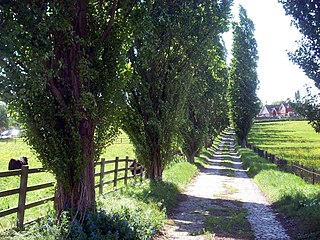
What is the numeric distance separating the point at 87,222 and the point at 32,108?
92.1 inches

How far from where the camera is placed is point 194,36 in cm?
1514

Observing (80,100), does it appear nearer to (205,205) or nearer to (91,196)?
(91,196)

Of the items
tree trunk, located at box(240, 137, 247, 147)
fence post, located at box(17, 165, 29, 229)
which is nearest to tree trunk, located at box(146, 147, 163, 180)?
fence post, located at box(17, 165, 29, 229)

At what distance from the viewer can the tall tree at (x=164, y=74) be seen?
48.7 feet

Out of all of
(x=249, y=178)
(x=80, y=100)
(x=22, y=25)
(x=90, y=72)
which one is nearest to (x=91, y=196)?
(x=80, y=100)

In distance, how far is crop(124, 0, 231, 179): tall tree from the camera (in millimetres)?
14836

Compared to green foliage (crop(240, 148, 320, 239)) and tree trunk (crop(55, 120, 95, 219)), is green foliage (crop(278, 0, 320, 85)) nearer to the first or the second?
green foliage (crop(240, 148, 320, 239))

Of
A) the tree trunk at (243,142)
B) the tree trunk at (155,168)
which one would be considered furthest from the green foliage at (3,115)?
the tree trunk at (243,142)

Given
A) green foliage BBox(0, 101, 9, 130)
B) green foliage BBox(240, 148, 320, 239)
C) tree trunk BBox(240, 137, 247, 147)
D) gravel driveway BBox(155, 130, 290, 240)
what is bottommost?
gravel driveway BBox(155, 130, 290, 240)

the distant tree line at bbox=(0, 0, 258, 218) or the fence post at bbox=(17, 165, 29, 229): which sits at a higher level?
the distant tree line at bbox=(0, 0, 258, 218)

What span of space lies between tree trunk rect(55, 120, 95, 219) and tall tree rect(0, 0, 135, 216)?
0.02 metres

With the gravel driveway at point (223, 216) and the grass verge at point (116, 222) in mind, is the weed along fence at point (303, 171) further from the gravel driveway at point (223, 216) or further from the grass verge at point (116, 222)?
the grass verge at point (116, 222)

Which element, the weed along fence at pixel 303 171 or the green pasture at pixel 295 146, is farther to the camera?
the green pasture at pixel 295 146

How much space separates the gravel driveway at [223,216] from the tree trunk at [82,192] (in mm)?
1731
